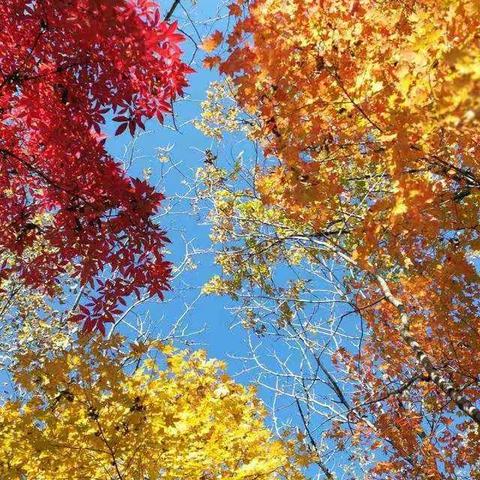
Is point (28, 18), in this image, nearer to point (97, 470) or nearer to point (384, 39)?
point (384, 39)

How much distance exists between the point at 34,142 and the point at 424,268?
4961 mm

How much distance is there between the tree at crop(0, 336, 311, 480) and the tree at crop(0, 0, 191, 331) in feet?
1.72

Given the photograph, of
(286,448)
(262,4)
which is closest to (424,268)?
(286,448)

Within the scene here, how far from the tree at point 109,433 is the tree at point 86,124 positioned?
1.72 feet

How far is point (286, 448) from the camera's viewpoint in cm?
493

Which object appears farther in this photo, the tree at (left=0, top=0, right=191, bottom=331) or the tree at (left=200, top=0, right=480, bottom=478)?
the tree at (left=0, top=0, right=191, bottom=331)

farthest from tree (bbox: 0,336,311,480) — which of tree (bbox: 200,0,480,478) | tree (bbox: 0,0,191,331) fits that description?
tree (bbox: 200,0,480,478)

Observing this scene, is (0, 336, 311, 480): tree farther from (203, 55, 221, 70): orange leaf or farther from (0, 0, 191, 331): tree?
(203, 55, 221, 70): orange leaf

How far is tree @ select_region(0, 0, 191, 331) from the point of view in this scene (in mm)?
4223

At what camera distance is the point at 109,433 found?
4020 mm

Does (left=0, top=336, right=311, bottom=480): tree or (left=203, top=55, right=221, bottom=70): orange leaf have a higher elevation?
(left=203, top=55, right=221, bottom=70): orange leaf

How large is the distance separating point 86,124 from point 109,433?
2923 mm

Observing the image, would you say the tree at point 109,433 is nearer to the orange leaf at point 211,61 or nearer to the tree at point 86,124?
the tree at point 86,124

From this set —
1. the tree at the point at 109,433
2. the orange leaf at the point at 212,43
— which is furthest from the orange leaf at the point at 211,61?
the tree at the point at 109,433
